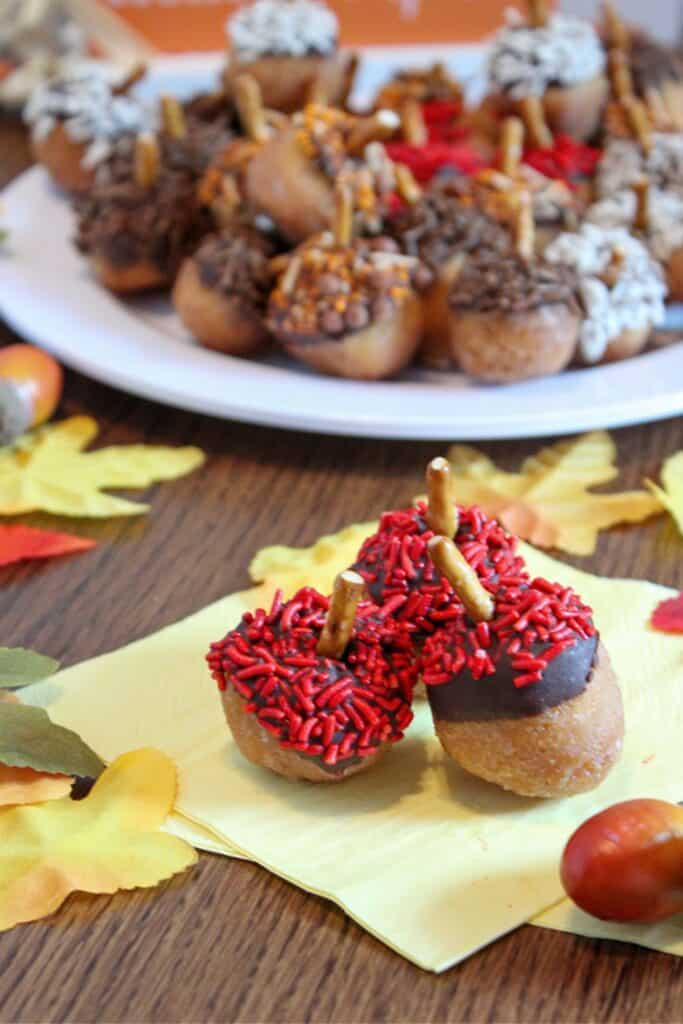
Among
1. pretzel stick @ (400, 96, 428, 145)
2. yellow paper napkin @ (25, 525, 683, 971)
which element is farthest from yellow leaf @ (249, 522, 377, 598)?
pretzel stick @ (400, 96, 428, 145)

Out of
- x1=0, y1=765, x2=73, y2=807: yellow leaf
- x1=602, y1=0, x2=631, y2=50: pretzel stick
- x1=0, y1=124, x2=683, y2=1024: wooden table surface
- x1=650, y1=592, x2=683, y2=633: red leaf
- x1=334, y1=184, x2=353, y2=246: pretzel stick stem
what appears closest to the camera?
x1=0, y1=124, x2=683, y2=1024: wooden table surface

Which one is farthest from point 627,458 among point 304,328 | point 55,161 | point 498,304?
point 55,161

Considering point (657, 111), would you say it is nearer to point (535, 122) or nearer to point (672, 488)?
point (535, 122)

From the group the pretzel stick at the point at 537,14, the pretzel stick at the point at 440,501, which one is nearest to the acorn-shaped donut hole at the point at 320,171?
the pretzel stick at the point at 537,14

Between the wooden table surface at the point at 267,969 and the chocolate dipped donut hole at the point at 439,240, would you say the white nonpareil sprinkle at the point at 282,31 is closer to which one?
the chocolate dipped donut hole at the point at 439,240

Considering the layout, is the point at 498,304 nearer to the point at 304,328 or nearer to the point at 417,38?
the point at 304,328

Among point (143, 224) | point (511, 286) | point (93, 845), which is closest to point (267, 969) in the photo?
point (93, 845)

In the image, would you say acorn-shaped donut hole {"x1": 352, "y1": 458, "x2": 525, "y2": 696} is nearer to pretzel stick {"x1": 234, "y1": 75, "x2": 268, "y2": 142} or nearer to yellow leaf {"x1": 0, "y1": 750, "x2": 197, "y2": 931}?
yellow leaf {"x1": 0, "y1": 750, "x2": 197, "y2": 931}
